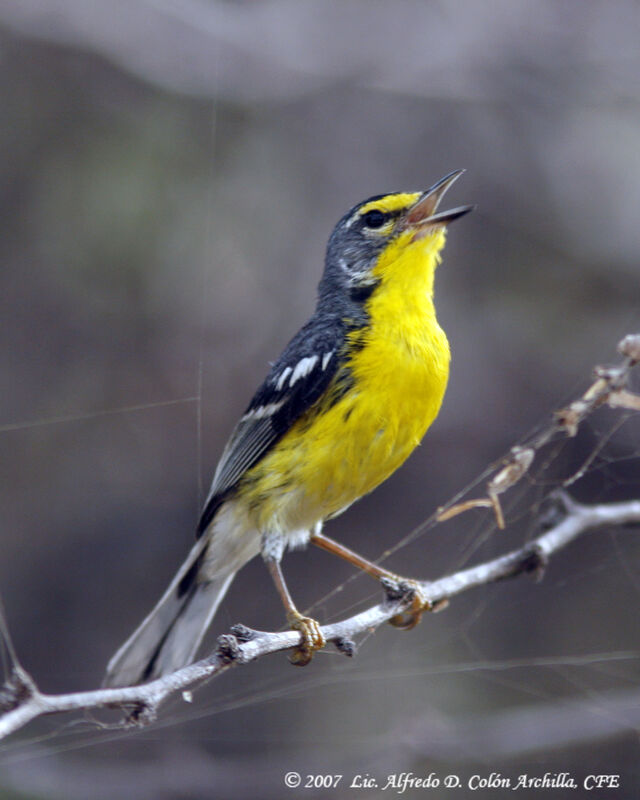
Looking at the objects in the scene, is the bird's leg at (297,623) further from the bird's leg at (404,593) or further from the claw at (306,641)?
the bird's leg at (404,593)

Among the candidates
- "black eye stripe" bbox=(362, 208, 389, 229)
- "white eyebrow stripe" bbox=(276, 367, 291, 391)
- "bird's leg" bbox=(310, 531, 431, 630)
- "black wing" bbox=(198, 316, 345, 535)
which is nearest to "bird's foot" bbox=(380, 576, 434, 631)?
"bird's leg" bbox=(310, 531, 431, 630)

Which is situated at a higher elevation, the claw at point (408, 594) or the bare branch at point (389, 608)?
the bare branch at point (389, 608)

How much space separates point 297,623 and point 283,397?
785 mm

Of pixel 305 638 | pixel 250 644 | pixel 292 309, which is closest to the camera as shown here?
pixel 250 644

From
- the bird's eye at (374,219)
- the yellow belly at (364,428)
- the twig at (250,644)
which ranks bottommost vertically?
the twig at (250,644)

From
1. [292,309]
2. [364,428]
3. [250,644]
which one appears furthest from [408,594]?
[292,309]

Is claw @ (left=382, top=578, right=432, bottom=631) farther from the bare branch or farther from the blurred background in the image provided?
the blurred background

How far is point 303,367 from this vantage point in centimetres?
306

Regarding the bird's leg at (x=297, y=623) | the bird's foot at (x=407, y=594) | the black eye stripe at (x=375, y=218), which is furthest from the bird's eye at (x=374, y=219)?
the bird's foot at (x=407, y=594)

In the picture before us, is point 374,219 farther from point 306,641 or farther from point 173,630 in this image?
point 173,630

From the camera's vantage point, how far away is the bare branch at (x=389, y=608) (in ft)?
5.47

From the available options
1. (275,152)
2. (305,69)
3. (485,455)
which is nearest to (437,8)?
(305,69)

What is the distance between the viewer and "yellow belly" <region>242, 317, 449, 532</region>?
9.39ft

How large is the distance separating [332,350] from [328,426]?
0.29m
